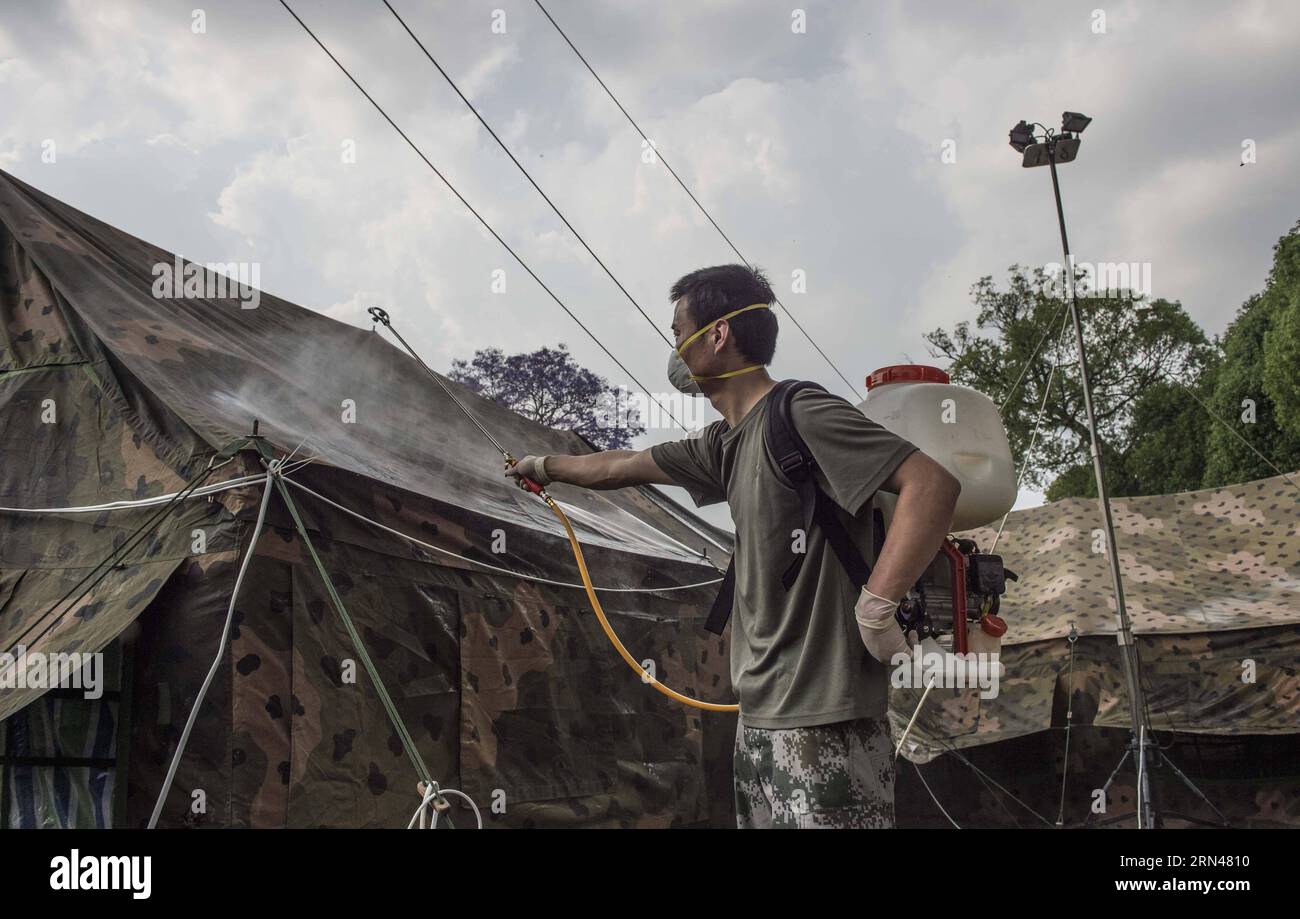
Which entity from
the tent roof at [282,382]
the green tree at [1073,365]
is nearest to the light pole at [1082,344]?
the tent roof at [282,382]

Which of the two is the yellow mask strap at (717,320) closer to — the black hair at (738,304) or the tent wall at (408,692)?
the black hair at (738,304)

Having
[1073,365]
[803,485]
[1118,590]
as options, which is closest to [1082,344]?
[1118,590]

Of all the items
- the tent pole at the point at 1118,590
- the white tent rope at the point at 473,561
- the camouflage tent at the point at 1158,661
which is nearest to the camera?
the white tent rope at the point at 473,561

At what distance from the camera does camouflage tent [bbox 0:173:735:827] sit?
3.49 m

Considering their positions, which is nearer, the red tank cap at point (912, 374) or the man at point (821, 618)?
the man at point (821, 618)

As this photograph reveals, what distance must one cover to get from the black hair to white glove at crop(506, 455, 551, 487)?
0.68m

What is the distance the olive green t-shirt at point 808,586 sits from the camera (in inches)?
79.9

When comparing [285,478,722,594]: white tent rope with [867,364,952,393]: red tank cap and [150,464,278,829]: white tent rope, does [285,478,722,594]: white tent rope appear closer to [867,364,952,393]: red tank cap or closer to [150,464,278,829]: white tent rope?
[150,464,278,829]: white tent rope

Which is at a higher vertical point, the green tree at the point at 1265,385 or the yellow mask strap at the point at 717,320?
the green tree at the point at 1265,385

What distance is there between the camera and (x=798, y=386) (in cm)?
223

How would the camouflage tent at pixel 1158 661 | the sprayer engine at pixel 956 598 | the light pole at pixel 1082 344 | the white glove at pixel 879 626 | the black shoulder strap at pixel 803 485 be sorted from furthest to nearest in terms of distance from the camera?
the camouflage tent at pixel 1158 661 < the light pole at pixel 1082 344 < the sprayer engine at pixel 956 598 < the black shoulder strap at pixel 803 485 < the white glove at pixel 879 626

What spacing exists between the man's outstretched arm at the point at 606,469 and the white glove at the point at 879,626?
0.80 m

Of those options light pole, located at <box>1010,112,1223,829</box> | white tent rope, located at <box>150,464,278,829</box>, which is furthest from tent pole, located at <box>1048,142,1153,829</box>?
white tent rope, located at <box>150,464,278,829</box>

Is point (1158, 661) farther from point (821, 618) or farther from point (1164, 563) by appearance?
point (821, 618)
